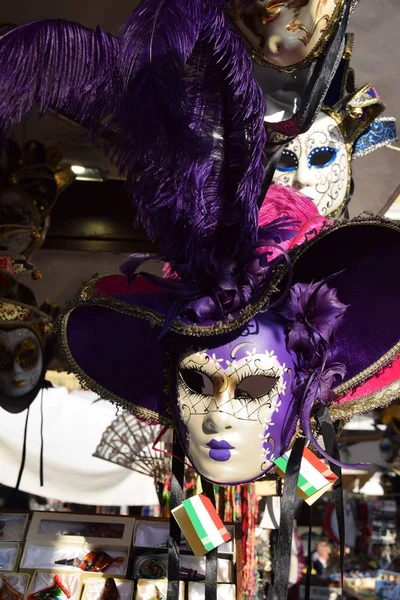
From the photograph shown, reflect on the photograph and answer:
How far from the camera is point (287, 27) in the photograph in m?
1.39

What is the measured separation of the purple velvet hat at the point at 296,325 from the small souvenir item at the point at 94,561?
0.36 meters

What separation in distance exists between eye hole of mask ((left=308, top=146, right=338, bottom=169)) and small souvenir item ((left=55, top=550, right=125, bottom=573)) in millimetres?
1178

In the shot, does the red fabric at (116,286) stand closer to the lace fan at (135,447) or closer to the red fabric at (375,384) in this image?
the red fabric at (375,384)

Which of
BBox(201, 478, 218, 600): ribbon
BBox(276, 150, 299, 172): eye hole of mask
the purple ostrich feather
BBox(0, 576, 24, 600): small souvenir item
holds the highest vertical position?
BBox(276, 150, 299, 172): eye hole of mask

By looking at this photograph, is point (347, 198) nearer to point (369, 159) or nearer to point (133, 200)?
point (369, 159)

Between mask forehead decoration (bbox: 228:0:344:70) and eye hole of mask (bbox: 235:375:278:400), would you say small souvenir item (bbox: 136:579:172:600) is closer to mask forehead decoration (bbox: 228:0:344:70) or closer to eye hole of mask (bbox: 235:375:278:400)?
eye hole of mask (bbox: 235:375:278:400)

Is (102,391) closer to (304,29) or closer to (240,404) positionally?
(240,404)

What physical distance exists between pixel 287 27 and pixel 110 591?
49.4 inches

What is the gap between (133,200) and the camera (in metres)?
1.41

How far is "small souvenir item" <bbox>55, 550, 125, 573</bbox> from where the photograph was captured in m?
1.70

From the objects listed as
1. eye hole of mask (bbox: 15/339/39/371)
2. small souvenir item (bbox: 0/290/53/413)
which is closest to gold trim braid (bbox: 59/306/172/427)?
small souvenir item (bbox: 0/290/53/413)

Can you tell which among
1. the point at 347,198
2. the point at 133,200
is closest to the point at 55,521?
the point at 133,200

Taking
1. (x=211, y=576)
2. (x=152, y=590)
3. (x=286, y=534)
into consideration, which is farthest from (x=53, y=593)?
(x=286, y=534)

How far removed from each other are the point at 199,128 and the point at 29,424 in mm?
2087
